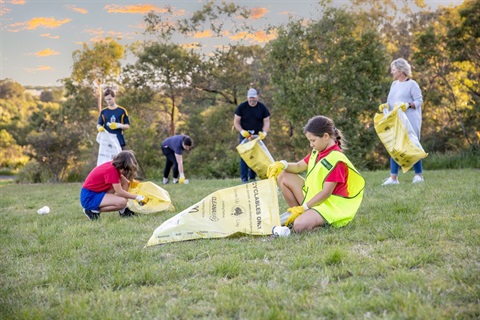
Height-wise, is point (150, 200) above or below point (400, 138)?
below

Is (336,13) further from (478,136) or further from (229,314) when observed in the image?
(229,314)

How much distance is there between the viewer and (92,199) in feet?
18.3

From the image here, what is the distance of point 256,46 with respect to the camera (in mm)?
19188

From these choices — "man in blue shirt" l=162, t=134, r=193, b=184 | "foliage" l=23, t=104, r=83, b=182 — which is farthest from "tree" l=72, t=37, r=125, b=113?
"man in blue shirt" l=162, t=134, r=193, b=184

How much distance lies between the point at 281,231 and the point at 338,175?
669 mm

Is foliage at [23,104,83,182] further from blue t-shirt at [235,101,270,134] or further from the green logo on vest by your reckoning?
the green logo on vest

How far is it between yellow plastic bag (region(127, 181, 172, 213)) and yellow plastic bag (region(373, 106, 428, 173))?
3.18 m

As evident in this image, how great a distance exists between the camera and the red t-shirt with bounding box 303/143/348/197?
4.10 meters

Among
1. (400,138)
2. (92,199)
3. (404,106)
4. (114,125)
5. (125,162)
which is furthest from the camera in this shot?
(114,125)

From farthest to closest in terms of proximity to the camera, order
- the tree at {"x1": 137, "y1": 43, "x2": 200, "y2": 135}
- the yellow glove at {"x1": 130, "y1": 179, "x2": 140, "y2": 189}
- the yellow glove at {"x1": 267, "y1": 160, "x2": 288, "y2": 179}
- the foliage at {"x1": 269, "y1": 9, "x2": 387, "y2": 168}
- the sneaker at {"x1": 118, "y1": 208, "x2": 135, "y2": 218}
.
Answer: the tree at {"x1": 137, "y1": 43, "x2": 200, "y2": 135} → the foliage at {"x1": 269, "y1": 9, "x2": 387, "y2": 168} → the yellow glove at {"x1": 130, "y1": 179, "x2": 140, "y2": 189} → the sneaker at {"x1": 118, "y1": 208, "x2": 135, "y2": 218} → the yellow glove at {"x1": 267, "y1": 160, "x2": 288, "y2": 179}

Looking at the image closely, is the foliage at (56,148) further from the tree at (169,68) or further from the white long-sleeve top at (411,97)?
the white long-sleeve top at (411,97)

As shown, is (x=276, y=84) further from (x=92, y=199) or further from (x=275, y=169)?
(x=275, y=169)

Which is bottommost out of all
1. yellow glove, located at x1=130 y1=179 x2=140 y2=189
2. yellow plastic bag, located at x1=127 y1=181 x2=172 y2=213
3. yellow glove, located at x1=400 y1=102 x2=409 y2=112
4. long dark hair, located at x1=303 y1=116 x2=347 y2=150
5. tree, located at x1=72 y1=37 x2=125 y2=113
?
yellow plastic bag, located at x1=127 y1=181 x2=172 y2=213

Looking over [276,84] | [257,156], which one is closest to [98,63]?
[276,84]
